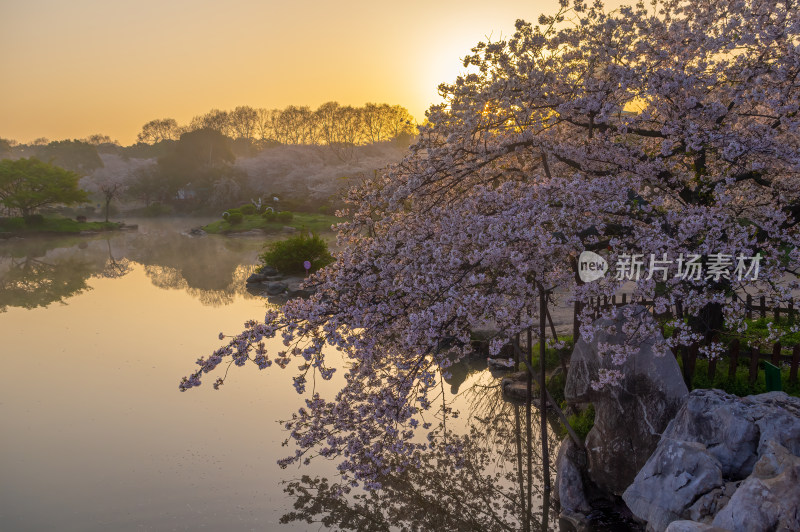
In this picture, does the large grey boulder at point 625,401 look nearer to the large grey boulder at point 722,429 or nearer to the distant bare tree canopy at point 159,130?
the large grey boulder at point 722,429

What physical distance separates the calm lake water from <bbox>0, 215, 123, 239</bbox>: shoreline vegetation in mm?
36725

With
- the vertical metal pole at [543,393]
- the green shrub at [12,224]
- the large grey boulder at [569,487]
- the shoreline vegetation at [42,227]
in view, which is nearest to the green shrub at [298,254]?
the vertical metal pole at [543,393]

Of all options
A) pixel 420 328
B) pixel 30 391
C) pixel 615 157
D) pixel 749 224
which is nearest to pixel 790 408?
pixel 749 224

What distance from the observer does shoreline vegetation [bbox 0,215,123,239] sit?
54.8 m

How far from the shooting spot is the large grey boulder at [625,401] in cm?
877

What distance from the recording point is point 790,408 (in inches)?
310

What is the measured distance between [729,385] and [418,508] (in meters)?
5.40

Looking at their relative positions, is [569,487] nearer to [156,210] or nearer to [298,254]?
[298,254]

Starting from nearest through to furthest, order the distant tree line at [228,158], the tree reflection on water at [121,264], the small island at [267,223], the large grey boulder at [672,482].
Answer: the large grey boulder at [672,482], the tree reflection on water at [121,264], the small island at [267,223], the distant tree line at [228,158]

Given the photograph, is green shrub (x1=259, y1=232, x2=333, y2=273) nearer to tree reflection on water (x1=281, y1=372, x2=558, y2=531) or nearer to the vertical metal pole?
tree reflection on water (x1=281, y1=372, x2=558, y2=531)

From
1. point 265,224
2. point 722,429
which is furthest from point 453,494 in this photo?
point 265,224

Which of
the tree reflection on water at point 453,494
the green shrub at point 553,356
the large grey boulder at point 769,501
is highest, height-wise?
the large grey boulder at point 769,501

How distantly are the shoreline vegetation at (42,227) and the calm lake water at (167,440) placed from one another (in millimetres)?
36725

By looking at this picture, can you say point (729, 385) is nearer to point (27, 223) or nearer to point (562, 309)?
point (562, 309)
